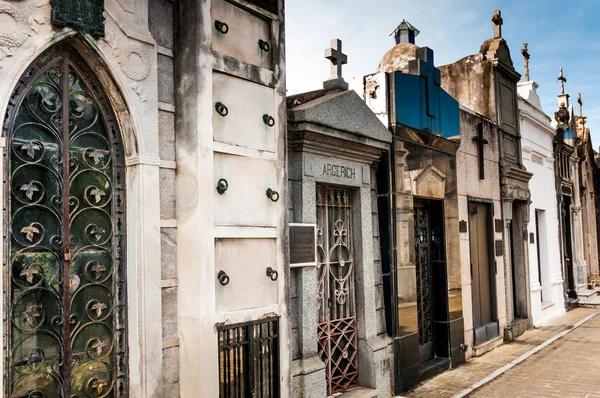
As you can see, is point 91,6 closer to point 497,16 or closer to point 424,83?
point 424,83

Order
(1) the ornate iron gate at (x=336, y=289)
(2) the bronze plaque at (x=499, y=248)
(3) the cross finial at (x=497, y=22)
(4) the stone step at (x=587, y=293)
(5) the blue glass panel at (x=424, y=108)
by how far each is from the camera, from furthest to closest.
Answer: (4) the stone step at (x=587, y=293) → (3) the cross finial at (x=497, y=22) → (2) the bronze plaque at (x=499, y=248) → (5) the blue glass panel at (x=424, y=108) → (1) the ornate iron gate at (x=336, y=289)

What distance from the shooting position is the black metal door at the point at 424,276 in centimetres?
837

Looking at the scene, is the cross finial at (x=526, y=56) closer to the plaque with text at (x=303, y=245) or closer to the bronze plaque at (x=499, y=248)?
the bronze plaque at (x=499, y=248)

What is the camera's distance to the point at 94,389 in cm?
376

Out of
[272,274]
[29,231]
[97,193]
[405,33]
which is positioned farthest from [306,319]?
[405,33]

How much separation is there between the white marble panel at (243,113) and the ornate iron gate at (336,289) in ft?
5.31

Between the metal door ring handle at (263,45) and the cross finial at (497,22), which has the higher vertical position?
the cross finial at (497,22)

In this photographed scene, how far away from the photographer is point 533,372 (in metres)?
8.34

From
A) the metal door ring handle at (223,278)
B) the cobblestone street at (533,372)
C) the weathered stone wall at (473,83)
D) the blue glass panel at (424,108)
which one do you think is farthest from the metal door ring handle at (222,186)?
the weathered stone wall at (473,83)

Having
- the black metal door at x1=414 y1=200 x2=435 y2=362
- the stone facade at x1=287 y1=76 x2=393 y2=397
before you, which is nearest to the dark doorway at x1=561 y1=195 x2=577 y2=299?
the black metal door at x1=414 y1=200 x2=435 y2=362

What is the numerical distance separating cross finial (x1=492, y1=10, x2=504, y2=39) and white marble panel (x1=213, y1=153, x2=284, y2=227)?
8666 mm

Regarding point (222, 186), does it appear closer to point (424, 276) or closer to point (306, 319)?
point (306, 319)

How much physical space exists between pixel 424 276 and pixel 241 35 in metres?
5.16

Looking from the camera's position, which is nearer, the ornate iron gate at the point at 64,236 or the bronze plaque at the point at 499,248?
the ornate iron gate at the point at 64,236
